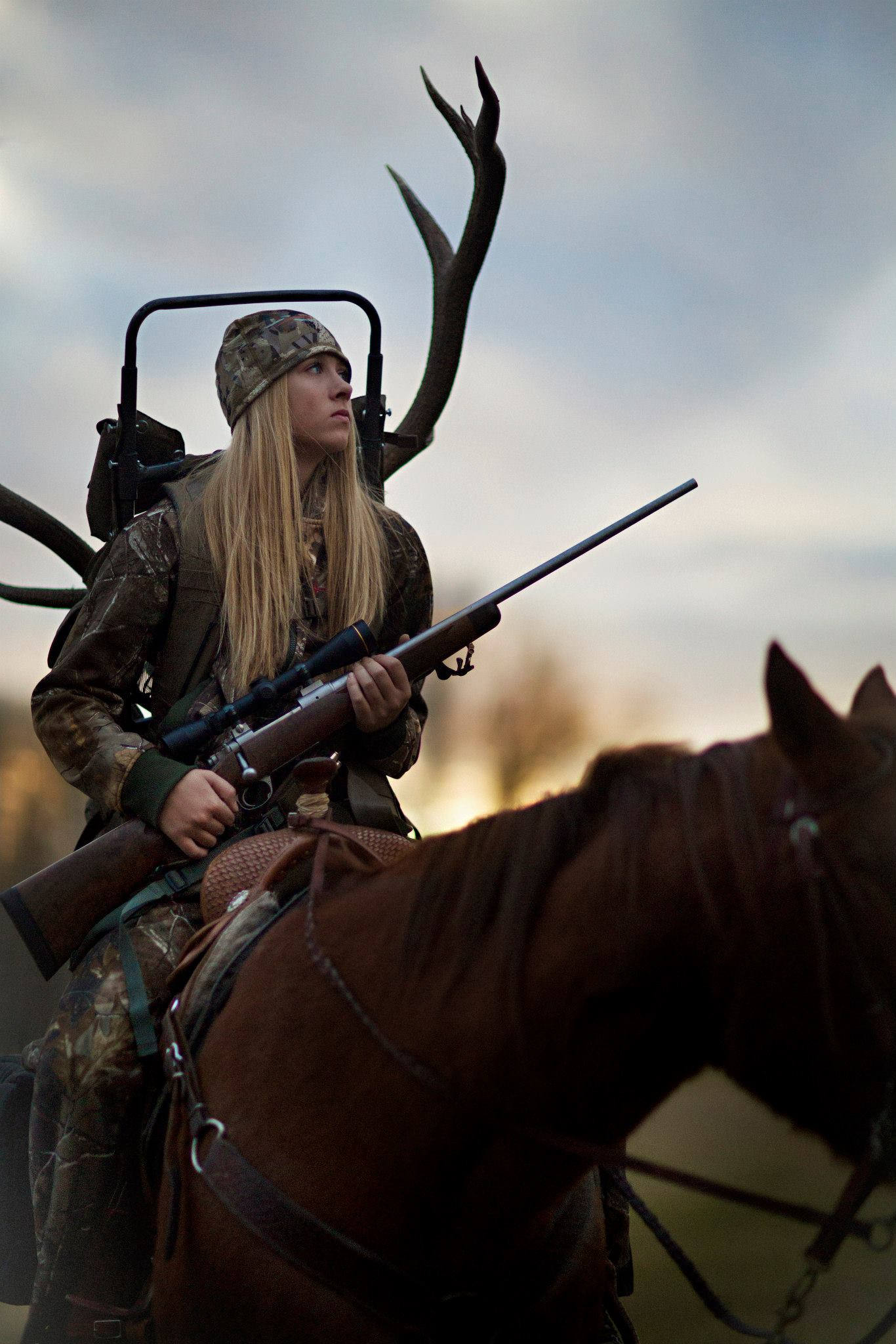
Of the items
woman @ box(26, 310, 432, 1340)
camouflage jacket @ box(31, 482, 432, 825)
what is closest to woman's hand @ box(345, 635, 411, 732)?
woman @ box(26, 310, 432, 1340)

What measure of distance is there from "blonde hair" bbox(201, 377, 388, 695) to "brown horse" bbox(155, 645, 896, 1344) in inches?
39.0

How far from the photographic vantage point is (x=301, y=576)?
2.74 meters

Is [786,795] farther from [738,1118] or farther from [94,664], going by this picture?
[94,664]

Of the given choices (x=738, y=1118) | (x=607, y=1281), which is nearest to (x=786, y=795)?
(x=738, y=1118)

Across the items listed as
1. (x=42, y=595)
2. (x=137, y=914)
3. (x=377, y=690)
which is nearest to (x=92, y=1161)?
(x=137, y=914)

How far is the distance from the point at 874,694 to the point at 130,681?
1833 millimetres

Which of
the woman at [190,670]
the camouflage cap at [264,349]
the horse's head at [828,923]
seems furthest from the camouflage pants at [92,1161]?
the camouflage cap at [264,349]

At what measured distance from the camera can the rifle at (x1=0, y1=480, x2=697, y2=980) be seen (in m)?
2.26

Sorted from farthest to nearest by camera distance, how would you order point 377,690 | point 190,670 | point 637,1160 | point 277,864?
point 190,670 < point 377,690 < point 277,864 < point 637,1160

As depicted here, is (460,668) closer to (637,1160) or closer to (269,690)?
(269,690)

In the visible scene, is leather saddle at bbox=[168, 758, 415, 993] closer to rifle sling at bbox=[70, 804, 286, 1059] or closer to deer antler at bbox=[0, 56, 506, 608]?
rifle sling at bbox=[70, 804, 286, 1059]

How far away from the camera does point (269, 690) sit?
8.06ft

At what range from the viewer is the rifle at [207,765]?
226 cm

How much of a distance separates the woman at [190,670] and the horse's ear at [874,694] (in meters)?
1.29
